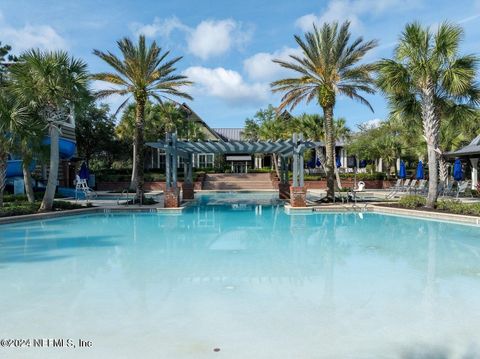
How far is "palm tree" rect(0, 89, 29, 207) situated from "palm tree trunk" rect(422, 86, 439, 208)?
1589 centimetres

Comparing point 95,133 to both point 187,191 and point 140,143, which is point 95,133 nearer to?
point 187,191

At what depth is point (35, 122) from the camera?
52.0 feet

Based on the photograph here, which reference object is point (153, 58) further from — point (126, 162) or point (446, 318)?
point (126, 162)

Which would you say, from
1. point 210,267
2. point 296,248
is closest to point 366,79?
point 296,248

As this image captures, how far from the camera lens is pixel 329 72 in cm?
1875

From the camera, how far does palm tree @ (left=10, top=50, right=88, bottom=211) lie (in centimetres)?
1511

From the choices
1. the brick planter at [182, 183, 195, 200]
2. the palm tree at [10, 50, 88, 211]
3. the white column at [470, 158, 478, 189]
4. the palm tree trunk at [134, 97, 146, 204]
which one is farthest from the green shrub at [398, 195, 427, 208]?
the palm tree at [10, 50, 88, 211]

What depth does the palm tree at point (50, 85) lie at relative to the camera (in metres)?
15.1

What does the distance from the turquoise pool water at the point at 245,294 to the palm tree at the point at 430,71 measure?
604cm

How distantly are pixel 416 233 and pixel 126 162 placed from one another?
40183 millimetres

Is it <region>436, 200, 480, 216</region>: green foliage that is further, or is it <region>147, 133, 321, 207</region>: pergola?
<region>147, 133, 321, 207</region>: pergola

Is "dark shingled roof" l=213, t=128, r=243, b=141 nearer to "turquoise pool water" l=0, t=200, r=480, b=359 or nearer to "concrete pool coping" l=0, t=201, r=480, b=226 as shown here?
"concrete pool coping" l=0, t=201, r=480, b=226

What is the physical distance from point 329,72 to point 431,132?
5468mm

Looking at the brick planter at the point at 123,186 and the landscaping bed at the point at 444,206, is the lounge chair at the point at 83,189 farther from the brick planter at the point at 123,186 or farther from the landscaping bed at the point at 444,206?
the landscaping bed at the point at 444,206
